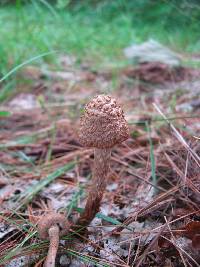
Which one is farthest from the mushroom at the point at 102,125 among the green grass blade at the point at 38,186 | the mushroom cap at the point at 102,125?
the green grass blade at the point at 38,186

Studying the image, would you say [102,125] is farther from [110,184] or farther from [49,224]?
[110,184]

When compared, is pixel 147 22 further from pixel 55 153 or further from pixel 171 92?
pixel 55 153

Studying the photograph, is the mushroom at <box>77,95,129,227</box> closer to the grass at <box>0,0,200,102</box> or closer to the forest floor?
the forest floor

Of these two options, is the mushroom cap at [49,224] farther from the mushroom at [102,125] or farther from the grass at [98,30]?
the grass at [98,30]

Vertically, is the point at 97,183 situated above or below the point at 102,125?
below

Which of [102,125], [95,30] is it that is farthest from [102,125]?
[95,30]

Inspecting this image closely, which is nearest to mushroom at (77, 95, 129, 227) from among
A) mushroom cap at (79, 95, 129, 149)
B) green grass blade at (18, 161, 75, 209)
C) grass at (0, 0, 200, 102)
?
mushroom cap at (79, 95, 129, 149)

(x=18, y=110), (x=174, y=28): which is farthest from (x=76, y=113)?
(x=174, y=28)
